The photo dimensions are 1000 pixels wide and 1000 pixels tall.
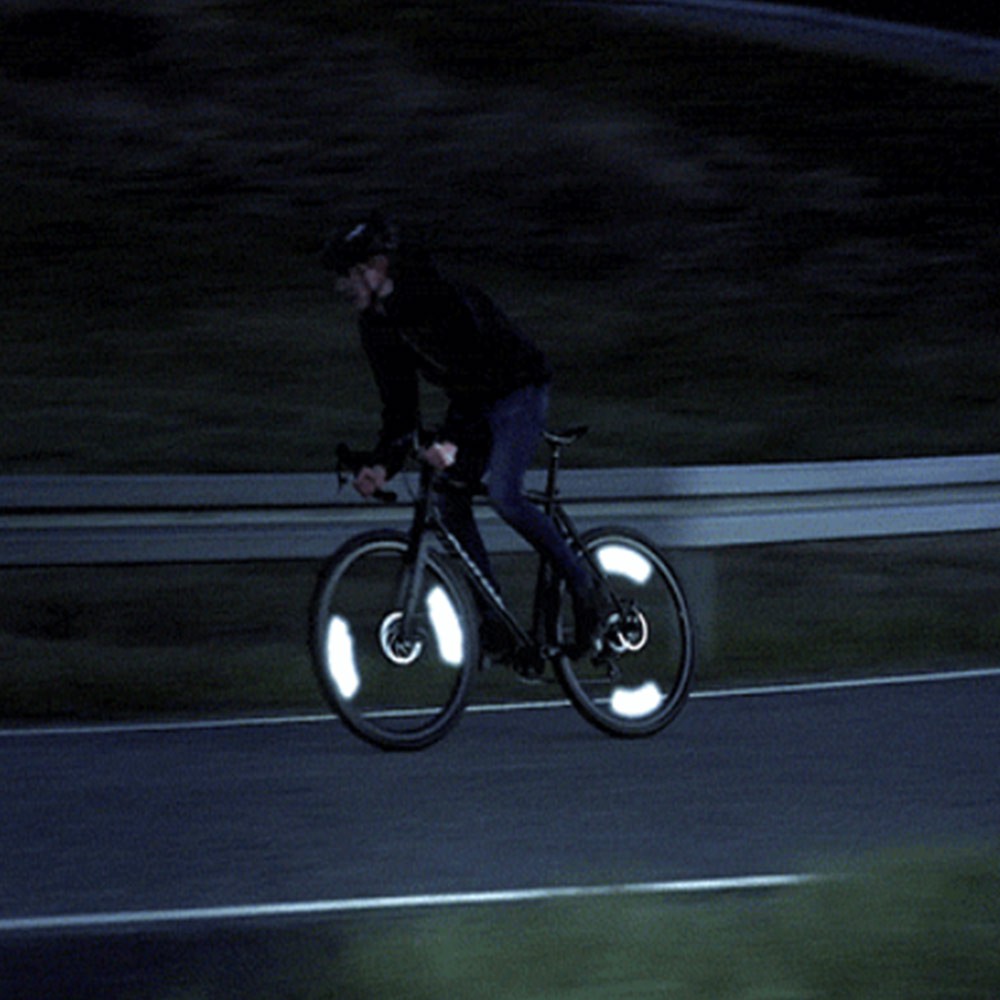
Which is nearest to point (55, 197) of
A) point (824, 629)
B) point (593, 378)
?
point (593, 378)

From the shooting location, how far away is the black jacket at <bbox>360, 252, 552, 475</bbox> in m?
9.16

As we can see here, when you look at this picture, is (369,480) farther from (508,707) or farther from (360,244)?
(508,707)

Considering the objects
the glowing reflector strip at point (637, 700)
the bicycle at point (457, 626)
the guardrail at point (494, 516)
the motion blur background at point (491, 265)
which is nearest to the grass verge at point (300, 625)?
the motion blur background at point (491, 265)

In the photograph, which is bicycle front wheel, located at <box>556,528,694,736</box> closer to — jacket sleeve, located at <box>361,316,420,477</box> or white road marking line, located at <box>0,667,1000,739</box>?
white road marking line, located at <box>0,667,1000,739</box>

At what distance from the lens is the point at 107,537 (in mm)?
10758

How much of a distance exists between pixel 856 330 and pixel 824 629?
8.44m

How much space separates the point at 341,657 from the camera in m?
9.40

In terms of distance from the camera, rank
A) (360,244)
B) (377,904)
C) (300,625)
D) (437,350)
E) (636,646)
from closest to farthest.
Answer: (377,904) → (360,244) → (437,350) → (636,646) → (300,625)

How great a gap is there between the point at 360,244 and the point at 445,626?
127 cm

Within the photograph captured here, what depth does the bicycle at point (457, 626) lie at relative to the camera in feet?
30.6

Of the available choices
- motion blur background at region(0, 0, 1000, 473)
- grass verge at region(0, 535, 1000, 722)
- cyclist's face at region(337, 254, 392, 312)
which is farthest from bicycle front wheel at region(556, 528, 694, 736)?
motion blur background at region(0, 0, 1000, 473)

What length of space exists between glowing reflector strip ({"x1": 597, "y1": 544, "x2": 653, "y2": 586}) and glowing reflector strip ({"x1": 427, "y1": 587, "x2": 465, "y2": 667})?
74 centimetres

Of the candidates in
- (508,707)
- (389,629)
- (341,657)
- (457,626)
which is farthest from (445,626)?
(508,707)

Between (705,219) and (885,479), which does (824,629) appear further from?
(705,219)
